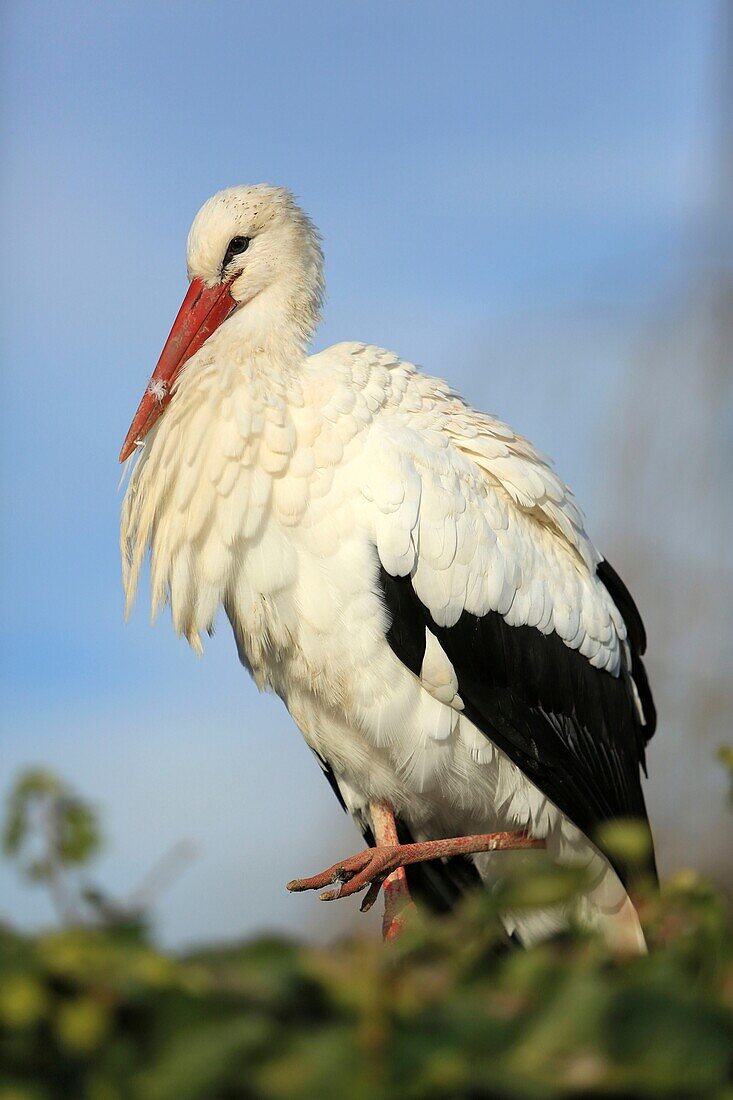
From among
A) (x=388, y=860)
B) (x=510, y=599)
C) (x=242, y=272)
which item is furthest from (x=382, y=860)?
(x=242, y=272)

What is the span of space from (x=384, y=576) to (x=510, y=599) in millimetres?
387

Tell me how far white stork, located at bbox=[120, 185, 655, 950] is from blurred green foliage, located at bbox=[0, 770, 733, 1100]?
6.39ft

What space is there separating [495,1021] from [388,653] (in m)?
2.10

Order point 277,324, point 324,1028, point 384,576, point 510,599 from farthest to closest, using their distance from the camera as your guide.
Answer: point 277,324, point 510,599, point 384,576, point 324,1028

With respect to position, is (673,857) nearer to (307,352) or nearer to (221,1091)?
(307,352)

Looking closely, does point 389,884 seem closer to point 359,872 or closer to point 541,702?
point 359,872

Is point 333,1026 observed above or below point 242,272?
below

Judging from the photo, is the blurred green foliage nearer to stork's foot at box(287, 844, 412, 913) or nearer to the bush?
the bush

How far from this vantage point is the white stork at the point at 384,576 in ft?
8.97

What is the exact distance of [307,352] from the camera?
316cm

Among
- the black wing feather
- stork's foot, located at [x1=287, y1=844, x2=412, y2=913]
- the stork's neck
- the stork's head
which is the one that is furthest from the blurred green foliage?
the stork's head

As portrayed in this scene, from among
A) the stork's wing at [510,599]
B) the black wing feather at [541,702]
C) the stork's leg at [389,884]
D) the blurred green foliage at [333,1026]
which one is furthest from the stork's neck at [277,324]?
the blurred green foliage at [333,1026]

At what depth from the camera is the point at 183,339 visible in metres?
3.21

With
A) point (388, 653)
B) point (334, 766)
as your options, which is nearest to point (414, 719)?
point (388, 653)
